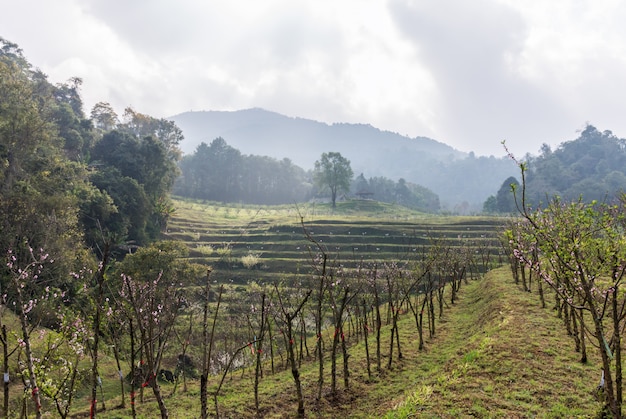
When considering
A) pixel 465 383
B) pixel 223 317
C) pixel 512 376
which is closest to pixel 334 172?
pixel 223 317

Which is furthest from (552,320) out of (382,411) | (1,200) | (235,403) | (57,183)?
(57,183)

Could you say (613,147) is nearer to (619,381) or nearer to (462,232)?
(462,232)

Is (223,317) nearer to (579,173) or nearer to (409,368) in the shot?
(409,368)

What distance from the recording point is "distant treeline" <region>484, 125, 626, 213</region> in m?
117

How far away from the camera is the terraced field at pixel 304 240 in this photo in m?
51.7

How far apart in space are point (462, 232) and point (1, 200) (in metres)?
63.5

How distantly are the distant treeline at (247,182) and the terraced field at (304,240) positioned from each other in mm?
57191

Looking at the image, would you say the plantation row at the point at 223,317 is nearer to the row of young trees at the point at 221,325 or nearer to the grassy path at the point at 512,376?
the row of young trees at the point at 221,325

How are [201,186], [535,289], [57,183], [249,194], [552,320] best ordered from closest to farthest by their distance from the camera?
[552,320] → [535,289] → [57,183] → [201,186] → [249,194]

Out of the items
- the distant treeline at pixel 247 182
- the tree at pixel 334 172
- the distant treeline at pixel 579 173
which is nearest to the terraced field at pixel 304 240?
the tree at pixel 334 172

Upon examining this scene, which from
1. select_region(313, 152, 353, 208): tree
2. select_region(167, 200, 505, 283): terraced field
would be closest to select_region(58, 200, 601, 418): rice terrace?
select_region(167, 200, 505, 283): terraced field

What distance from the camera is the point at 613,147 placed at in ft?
542

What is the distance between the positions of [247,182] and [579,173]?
13353 centimetres

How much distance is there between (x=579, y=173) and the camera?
14550 cm
